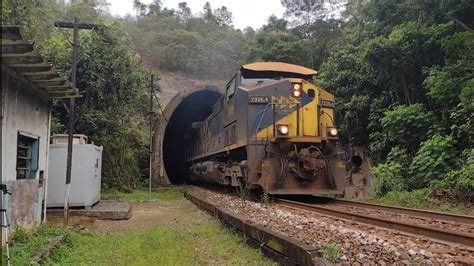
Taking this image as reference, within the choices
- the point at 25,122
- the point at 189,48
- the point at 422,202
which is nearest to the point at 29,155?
the point at 25,122

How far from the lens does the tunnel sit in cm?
2572

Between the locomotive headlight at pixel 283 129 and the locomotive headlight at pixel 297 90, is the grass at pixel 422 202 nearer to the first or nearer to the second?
the locomotive headlight at pixel 283 129

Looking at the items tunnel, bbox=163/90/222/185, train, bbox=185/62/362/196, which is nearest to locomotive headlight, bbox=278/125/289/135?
train, bbox=185/62/362/196

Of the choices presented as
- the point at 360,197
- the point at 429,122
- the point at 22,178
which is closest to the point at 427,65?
the point at 429,122

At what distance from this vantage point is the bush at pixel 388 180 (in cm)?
1243

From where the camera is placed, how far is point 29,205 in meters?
6.65

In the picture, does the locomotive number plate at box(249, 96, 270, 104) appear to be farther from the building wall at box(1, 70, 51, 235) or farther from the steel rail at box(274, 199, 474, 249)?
the building wall at box(1, 70, 51, 235)

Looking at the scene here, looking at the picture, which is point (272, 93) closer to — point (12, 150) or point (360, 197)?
point (360, 197)

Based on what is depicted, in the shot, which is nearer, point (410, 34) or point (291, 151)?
point (291, 151)

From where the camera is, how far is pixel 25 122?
6.40 meters

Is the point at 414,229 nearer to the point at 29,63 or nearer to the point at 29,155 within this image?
the point at 29,63

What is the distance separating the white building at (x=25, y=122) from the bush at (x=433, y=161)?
371 inches

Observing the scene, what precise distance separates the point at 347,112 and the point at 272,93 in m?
8.61

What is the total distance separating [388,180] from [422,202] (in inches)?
87.8
